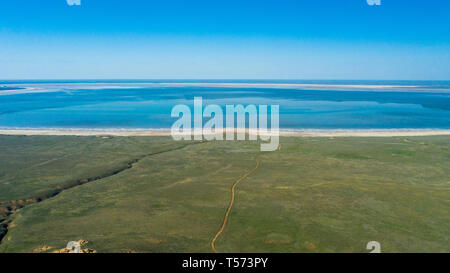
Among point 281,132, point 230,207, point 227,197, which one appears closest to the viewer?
point 230,207

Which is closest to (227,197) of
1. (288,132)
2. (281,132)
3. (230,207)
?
(230,207)

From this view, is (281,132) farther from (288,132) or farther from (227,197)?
(227,197)

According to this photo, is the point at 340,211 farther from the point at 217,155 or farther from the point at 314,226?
the point at 217,155

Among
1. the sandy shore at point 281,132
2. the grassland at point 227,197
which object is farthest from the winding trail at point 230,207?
the sandy shore at point 281,132

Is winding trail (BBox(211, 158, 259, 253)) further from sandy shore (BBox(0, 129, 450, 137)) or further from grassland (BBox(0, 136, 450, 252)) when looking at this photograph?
sandy shore (BBox(0, 129, 450, 137))

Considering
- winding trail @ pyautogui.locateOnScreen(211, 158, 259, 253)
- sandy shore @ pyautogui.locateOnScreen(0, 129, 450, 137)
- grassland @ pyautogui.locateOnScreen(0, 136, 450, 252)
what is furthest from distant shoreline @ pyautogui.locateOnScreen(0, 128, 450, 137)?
winding trail @ pyautogui.locateOnScreen(211, 158, 259, 253)

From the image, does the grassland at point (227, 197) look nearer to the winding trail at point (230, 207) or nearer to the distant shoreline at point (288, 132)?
the winding trail at point (230, 207)
